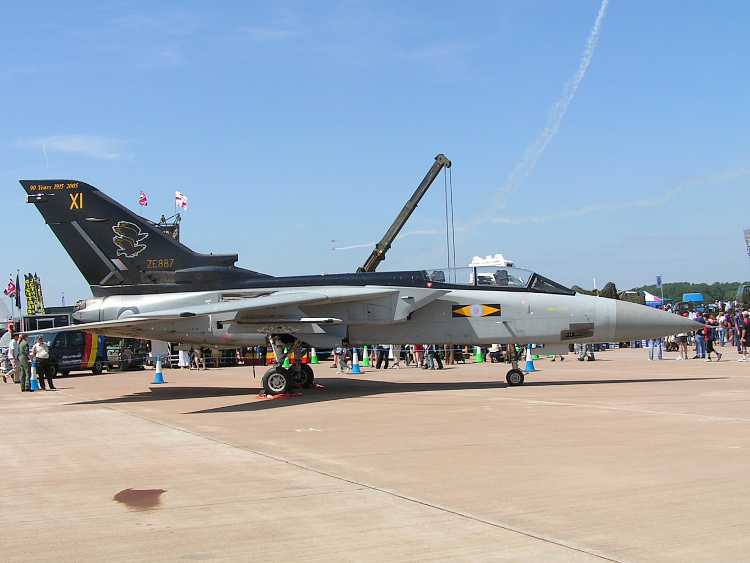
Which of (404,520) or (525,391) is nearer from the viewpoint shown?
(404,520)

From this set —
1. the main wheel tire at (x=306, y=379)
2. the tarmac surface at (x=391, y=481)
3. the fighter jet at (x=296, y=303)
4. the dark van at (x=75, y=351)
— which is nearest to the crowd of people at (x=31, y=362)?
the fighter jet at (x=296, y=303)

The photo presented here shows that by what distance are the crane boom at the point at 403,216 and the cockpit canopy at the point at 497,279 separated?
21.8 metres

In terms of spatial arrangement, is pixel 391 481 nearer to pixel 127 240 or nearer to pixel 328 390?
pixel 328 390

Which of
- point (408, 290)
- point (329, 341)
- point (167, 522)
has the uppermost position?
point (408, 290)

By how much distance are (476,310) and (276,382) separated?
4.63m

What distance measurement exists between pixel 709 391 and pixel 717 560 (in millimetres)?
10664

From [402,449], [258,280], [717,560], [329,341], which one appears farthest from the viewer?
[258,280]

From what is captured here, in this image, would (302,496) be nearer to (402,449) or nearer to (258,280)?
(402,449)

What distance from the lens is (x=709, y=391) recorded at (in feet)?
46.4

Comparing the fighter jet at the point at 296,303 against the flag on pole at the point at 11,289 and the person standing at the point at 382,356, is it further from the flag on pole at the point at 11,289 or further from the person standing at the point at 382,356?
the flag on pole at the point at 11,289

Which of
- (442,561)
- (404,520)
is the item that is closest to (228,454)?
(404,520)

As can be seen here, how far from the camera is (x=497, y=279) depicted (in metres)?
17.2

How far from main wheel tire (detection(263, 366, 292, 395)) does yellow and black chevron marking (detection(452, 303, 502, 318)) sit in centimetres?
398

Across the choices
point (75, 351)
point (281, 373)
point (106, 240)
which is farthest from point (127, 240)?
point (75, 351)
